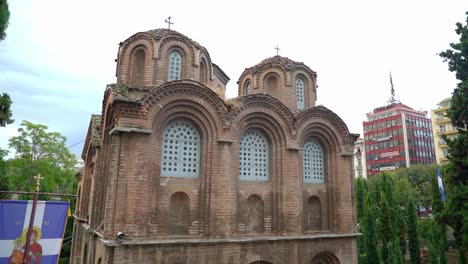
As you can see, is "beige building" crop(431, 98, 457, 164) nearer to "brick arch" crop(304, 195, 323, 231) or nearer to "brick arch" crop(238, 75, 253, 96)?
"brick arch" crop(238, 75, 253, 96)

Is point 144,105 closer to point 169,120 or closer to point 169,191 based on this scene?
point 169,120

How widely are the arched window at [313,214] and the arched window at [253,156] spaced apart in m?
2.48

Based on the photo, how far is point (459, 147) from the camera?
1234cm

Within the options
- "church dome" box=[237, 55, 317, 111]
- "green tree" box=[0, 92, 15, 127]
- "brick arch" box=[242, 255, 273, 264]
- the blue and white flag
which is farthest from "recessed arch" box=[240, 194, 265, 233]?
"green tree" box=[0, 92, 15, 127]

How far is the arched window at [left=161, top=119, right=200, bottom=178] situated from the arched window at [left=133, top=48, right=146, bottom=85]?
3079mm

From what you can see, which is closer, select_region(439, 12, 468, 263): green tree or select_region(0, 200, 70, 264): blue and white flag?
select_region(0, 200, 70, 264): blue and white flag

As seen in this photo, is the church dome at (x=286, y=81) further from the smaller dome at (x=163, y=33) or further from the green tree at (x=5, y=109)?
the green tree at (x=5, y=109)

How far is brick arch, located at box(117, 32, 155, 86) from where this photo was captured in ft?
42.1

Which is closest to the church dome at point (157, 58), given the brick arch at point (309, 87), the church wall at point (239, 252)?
the brick arch at point (309, 87)

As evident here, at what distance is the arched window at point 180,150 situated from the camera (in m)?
11.2

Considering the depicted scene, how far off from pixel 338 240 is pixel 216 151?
6.50 meters

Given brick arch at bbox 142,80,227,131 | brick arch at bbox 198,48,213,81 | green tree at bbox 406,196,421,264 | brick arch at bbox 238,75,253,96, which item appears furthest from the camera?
green tree at bbox 406,196,421,264

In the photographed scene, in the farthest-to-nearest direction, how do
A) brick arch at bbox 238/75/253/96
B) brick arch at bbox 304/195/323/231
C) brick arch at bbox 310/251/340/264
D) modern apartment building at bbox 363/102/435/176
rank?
modern apartment building at bbox 363/102/435/176, brick arch at bbox 238/75/253/96, brick arch at bbox 304/195/323/231, brick arch at bbox 310/251/340/264

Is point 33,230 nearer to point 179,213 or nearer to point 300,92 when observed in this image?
point 179,213
